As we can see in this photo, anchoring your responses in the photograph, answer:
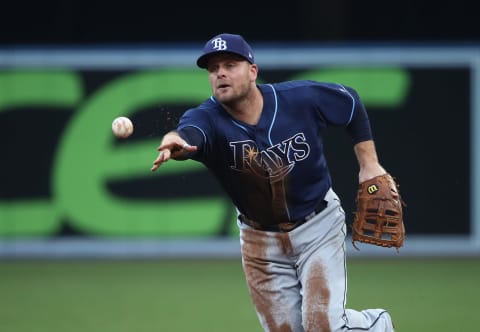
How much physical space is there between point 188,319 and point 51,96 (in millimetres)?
4592

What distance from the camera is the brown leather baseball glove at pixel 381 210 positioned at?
22.2ft

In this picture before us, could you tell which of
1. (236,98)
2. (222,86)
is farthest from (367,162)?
(222,86)

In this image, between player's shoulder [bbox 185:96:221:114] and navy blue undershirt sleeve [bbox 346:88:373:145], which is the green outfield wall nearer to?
navy blue undershirt sleeve [bbox 346:88:373:145]

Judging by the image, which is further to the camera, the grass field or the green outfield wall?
the green outfield wall

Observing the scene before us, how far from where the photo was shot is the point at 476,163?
12695 mm

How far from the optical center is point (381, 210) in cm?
678

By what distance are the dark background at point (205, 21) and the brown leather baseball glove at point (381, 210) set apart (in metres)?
8.78

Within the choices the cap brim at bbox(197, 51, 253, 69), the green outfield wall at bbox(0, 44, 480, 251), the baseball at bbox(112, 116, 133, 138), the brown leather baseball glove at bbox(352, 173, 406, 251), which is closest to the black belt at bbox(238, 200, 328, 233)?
the brown leather baseball glove at bbox(352, 173, 406, 251)

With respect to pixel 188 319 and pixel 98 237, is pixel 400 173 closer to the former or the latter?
pixel 98 237

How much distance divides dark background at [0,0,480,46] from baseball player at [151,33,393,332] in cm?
891

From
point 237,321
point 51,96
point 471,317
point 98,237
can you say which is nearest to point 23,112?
point 51,96

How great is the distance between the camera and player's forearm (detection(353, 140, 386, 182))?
6789 mm

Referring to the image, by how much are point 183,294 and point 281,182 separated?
3.95m

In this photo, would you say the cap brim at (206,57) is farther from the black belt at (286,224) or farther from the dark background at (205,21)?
the dark background at (205,21)
